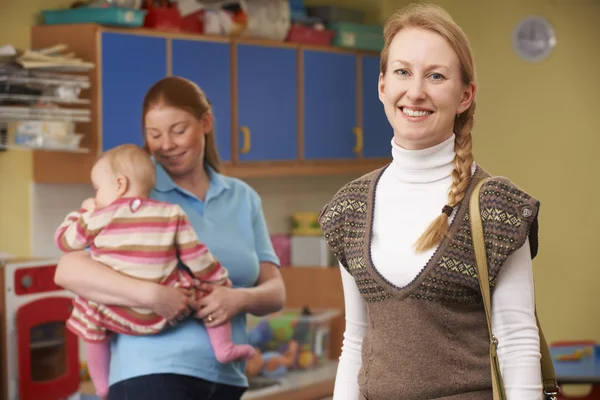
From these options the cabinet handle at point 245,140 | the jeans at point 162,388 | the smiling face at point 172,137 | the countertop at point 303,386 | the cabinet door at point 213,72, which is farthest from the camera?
the cabinet handle at point 245,140

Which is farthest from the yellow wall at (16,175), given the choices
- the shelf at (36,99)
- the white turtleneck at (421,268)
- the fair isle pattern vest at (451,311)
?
the fair isle pattern vest at (451,311)

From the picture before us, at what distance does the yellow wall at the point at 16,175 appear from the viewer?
3746mm

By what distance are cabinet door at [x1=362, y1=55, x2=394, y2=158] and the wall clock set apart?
800 mm

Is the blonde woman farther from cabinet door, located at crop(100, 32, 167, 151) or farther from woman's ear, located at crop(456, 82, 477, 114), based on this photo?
cabinet door, located at crop(100, 32, 167, 151)

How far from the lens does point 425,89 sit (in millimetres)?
1426

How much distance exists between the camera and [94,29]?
3627mm

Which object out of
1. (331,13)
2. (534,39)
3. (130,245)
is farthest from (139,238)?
(534,39)

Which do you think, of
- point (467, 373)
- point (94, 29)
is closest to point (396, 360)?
point (467, 373)

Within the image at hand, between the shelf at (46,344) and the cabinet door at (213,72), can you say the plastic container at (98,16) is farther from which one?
the shelf at (46,344)

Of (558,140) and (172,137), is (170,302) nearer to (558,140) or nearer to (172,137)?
(172,137)

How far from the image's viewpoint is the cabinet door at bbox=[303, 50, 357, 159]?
4.93 m

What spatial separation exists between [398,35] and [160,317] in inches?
43.3

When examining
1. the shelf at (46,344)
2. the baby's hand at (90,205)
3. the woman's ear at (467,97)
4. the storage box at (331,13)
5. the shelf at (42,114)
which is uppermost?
the storage box at (331,13)

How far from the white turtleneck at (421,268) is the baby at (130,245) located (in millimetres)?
871
